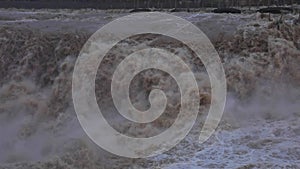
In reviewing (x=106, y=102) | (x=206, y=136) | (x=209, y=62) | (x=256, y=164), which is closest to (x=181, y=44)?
(x=209, y=62)

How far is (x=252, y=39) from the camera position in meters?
9.62

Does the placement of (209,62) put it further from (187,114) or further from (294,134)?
(294,134)

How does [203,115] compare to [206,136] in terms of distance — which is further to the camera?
[203,115]

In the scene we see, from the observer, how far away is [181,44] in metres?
9.58

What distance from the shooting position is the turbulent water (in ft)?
21.7

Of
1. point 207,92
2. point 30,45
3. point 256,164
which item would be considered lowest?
point 256,164

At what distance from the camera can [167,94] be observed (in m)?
8.21

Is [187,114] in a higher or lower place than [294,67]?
lower

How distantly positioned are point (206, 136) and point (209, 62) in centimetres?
219

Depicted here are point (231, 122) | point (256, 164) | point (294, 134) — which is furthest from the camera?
point (231, 122)

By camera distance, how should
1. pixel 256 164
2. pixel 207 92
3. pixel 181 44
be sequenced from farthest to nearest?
pixel 181 44, pixel 207 92, pixel 256 164

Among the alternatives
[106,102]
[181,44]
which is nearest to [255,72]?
[181,44]

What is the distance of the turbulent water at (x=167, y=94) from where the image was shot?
21.7ft

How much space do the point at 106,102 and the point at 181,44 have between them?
7.13 feet
